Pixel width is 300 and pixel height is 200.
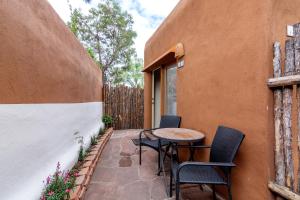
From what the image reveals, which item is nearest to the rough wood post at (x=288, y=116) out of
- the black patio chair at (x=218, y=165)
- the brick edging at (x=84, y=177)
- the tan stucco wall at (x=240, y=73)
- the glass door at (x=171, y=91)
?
the tan stucco wall at (x=240, y=73)

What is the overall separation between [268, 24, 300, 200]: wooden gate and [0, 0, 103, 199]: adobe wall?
88.0 inches

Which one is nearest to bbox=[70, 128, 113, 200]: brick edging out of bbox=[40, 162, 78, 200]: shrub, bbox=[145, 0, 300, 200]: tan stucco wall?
bbox=[40, 162, 78, 200]: shrub

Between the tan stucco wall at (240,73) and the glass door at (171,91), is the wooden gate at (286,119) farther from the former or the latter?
the glass door at (171,91)

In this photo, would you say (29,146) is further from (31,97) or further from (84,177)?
(84,177)

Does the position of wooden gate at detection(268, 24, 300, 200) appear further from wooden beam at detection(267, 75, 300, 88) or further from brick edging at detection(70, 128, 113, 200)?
brick edging at detection(70, 128, 113, 200)

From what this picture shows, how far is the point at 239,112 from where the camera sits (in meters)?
1.93

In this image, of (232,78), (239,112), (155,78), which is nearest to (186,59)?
(232,78)

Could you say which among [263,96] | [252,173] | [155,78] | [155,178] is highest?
[155,78]

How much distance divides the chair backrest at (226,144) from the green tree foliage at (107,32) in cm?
1010

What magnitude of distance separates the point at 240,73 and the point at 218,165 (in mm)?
1031

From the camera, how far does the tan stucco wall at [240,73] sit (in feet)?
5.34

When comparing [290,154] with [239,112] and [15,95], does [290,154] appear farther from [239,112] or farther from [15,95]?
[15,95]

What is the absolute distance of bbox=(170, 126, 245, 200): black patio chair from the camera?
1718mm

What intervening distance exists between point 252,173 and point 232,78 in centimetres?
105
